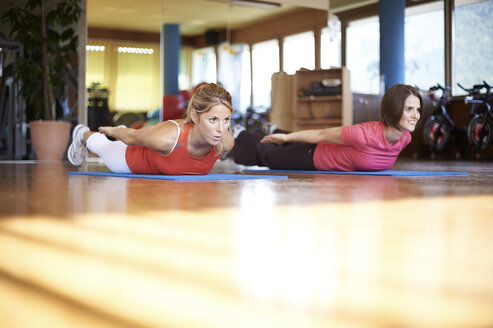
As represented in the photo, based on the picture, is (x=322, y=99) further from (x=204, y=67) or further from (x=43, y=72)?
(x=43, y=72)

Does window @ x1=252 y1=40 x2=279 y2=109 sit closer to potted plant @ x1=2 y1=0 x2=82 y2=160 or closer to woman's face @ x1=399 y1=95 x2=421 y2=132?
potted plant @ x1=2 y1=0 x2=82 y2=160

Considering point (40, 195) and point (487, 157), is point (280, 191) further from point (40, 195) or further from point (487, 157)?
point (487, 157)

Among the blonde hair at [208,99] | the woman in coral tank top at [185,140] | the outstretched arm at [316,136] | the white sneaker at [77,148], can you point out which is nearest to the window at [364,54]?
the outstretched arm at [316,136]

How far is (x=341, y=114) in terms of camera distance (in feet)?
23.4

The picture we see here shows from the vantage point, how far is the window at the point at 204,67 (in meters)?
8.70

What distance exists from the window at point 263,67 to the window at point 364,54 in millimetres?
1594

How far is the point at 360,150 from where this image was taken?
345 centimetres

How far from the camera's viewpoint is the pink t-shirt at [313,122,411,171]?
331cm

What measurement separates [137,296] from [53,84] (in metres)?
5.86

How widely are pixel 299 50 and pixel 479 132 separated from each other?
13.5 feet

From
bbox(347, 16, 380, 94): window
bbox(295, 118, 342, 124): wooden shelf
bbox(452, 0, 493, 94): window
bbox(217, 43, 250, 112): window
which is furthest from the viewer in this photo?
bbox(347, 16, 380, 94): window

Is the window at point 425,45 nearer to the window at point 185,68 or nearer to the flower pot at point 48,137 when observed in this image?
the window at point 185,68

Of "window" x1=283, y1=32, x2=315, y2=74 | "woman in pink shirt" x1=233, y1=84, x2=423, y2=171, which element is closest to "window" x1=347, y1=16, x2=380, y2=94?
"window" x1=283, y1=32, x2=315, y2=74

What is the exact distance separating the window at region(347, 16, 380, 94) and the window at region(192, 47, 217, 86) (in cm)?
311
